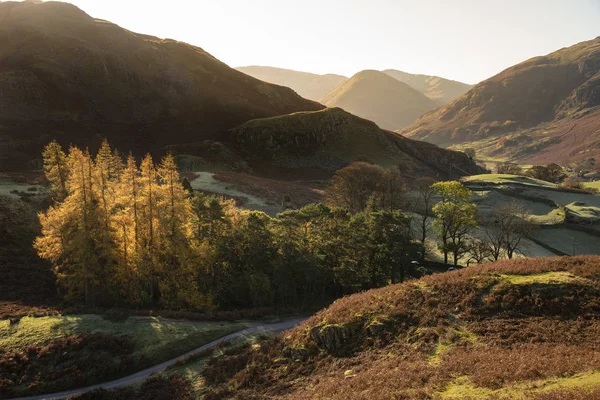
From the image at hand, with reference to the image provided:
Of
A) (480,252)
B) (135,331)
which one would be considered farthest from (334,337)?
(480,252)

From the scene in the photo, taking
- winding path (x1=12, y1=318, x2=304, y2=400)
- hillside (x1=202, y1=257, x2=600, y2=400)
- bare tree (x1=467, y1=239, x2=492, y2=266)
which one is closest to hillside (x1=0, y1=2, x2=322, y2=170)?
winding path (x1=12, y1=318, x2=304, y2=400)

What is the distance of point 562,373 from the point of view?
13359 mm

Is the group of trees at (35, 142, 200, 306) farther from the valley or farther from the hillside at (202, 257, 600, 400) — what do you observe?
the hillside at (202, 257, 600, 400)

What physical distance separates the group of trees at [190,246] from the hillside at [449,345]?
13.9 metres

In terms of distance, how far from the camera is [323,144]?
131250mm

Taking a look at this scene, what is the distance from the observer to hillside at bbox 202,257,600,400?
557 inches

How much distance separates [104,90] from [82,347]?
122 meters

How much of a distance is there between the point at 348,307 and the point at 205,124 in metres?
117

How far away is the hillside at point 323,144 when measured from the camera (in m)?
124

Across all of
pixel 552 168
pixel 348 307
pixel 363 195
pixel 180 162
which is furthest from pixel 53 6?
pixel 552 168

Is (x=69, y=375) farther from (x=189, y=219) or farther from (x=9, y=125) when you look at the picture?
(x=9, y=125)

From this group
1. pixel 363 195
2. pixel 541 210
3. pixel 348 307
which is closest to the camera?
pixel 348 307

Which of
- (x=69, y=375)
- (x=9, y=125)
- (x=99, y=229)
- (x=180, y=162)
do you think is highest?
(x=9, y=125)

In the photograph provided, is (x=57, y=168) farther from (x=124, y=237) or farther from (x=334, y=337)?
(x=334, y=337)
